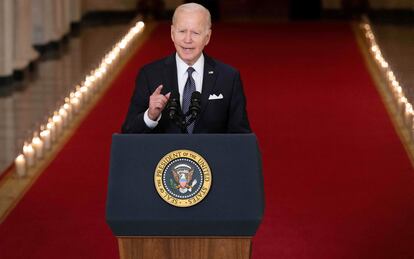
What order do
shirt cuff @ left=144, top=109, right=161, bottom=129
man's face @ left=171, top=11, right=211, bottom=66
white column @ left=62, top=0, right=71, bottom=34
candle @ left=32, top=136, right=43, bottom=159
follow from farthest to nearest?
white column @ left=62, top=0, right=71, bottom=34 < candle @ left=32, top=136, right=43, bottom=159 < shirt cuff @ left=144, top=109, right=161, bottom=129 < man's face @ left=171, top=11, right=211, bottom=66

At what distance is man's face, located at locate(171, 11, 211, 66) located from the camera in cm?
493

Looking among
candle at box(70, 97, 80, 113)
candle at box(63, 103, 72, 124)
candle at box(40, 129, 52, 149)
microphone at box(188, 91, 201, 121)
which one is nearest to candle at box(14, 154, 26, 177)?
candle at box(40, 129, 52, 149)

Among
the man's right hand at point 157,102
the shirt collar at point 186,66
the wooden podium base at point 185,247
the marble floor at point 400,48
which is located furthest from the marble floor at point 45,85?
the wooden podium base at point 185,247

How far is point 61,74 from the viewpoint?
1873cm

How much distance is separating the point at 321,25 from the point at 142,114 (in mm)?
21455

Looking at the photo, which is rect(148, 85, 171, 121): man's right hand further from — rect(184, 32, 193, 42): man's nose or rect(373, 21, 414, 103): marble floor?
rect(373, 21, 414, 103): marble floor

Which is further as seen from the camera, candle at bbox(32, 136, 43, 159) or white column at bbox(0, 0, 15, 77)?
white column at bbox(0, 0, 15, 77)

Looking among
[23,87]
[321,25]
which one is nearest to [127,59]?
[23,87]

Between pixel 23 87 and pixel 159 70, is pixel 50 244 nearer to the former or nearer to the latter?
pixel 159 70

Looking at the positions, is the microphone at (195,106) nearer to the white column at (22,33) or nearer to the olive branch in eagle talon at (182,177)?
the olive branch in eagle talon at (182,177)

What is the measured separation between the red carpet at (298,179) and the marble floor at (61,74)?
2.28 ft

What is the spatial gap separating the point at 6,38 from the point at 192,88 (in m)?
12.7

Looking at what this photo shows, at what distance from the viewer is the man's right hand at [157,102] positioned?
4.85 m

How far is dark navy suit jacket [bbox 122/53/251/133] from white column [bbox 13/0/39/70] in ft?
44.1
